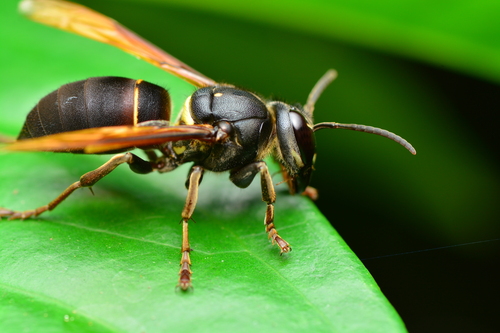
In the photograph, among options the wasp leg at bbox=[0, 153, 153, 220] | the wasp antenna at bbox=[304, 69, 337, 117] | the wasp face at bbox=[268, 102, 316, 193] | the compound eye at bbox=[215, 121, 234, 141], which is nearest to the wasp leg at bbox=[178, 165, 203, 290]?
the compound eye at bbox=[215, 121, 234, 141]

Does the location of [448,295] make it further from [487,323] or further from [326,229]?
[326,229]

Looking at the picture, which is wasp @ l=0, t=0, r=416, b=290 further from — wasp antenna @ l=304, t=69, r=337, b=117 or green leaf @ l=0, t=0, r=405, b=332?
wasp antenna @ l=304, t=69, r=337, b=117

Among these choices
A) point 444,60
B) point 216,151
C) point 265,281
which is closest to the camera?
point 265,281

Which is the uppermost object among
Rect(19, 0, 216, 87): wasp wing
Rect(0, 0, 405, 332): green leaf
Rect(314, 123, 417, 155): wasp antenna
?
Rect(19, 0, 216, 87): wasp wing

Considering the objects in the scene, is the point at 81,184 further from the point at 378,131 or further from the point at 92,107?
Result: the point at 378,131

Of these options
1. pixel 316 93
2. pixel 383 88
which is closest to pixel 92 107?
pixel 316 93

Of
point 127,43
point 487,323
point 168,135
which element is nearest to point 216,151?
point 168,135

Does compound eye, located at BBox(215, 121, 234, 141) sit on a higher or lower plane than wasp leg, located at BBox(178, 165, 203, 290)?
higher

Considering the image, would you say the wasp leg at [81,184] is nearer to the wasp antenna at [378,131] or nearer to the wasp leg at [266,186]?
the wasp leg at [266,186]
